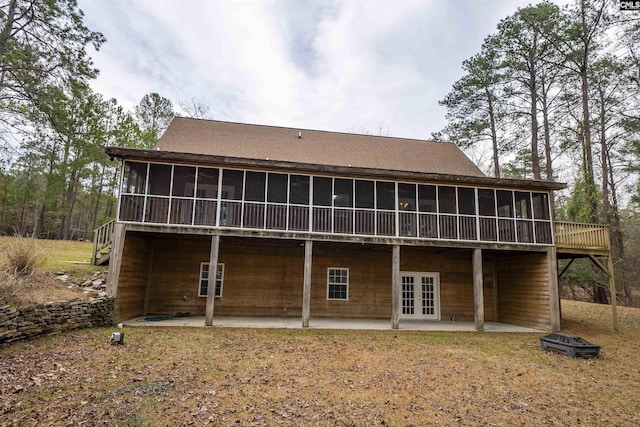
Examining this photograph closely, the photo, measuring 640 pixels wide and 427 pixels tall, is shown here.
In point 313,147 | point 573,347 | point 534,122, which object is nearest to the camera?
point 573,347

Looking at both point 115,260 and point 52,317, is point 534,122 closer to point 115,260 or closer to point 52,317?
point 115,260

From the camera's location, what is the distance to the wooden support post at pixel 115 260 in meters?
9.43

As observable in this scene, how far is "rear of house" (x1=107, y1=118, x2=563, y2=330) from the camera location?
10.4m

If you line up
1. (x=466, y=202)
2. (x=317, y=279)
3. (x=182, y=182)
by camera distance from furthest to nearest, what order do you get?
(x=466, y=202), (x=317, y=279), (x=182, y=182)

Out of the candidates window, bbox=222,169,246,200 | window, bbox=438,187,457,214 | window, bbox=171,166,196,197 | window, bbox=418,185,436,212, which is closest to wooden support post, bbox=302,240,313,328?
window, bbox=222,169,246,200

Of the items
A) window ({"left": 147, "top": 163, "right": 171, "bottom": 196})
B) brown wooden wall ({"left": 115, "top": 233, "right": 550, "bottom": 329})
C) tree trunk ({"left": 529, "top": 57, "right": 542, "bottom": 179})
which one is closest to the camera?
window ({"left": 147, "top": 163, "right": 171, "bottom": 196})

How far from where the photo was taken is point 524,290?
40.8 ft

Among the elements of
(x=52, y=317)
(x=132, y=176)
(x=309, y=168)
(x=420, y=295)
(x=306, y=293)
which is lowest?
(x=52, y=317)

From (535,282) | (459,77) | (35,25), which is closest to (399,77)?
(459,77)

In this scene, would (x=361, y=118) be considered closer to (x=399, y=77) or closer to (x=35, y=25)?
(x=399, y=77)

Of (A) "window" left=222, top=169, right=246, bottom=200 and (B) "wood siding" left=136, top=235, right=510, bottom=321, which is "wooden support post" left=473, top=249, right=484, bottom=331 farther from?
(A) "window" left=222, top=169, right=246, bottom=200

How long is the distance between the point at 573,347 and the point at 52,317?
12.0 meters

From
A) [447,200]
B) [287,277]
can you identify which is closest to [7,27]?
[287,277]

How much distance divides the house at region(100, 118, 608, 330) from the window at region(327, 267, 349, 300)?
4 centimetres
